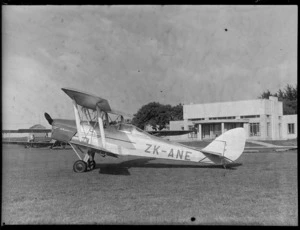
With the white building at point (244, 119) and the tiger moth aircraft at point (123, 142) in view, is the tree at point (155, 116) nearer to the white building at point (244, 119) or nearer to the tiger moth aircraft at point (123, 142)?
the white building at point (244, 119)

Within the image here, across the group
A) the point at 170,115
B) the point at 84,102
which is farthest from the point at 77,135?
the point at 170,115

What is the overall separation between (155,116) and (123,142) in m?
47.8

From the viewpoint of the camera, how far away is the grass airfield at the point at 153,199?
4625mm

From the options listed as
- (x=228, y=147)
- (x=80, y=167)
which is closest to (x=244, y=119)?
(x=228, y=147)

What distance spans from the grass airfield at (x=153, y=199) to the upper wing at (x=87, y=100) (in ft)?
7.39

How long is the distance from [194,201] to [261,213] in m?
1.25

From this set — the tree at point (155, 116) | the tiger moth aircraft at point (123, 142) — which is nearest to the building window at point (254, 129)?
the tree at point (155, 116)

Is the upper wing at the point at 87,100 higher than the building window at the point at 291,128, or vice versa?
the upper wing at the point at 87,100

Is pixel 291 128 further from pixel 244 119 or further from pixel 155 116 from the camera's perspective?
pixel 155 116

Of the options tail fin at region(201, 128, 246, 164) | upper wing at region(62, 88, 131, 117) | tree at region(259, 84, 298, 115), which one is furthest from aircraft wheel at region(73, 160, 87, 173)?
tree at region(259, 84, 298, 115)

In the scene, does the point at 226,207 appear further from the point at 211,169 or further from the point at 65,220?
the point at 211,169

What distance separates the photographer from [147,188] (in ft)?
22.5

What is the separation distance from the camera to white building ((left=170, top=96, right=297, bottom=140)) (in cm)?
4016

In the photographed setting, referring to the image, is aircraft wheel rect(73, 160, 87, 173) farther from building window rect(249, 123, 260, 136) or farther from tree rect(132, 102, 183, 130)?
tree rect(132, 102, 183, 130)
